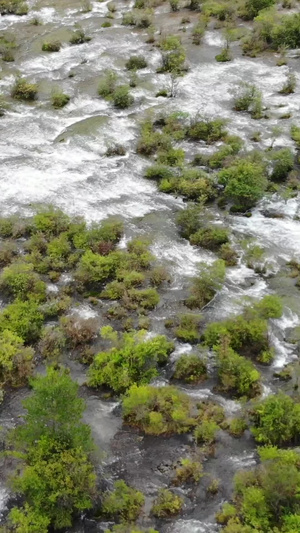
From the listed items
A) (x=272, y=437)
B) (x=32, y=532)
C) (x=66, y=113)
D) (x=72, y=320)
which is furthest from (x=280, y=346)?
(x=66, y=113)

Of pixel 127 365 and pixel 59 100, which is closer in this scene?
pixel 127 365

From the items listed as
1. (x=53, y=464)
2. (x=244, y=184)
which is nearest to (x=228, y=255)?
(x=244, y=184)

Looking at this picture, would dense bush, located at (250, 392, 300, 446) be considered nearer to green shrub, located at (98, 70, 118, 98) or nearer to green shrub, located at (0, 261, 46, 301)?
green shrub, located at (0, 261, 46, 301)

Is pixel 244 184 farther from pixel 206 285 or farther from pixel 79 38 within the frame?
pixel 79 38

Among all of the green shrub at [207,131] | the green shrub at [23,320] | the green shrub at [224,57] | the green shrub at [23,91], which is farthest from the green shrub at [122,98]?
the green shrub at [23,320]

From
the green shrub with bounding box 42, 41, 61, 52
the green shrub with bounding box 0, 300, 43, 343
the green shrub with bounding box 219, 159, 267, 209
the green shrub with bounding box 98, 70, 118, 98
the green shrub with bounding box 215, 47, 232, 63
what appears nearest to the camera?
the green shrub with bounding box 0, 300, 43, 343

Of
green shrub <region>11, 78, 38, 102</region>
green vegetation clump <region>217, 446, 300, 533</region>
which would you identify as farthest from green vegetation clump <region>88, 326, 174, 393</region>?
green shrub <region>11, 78, 38, 102</region>

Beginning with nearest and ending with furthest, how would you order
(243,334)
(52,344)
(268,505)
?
(268,505), (243,334), (52,344)
